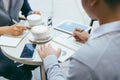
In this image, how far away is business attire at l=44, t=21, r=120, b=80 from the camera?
71 cm

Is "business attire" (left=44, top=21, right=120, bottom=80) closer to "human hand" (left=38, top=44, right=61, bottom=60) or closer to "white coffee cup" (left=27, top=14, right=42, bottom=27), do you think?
"human hand" (left=38, top=44, right=61, bottom=60)

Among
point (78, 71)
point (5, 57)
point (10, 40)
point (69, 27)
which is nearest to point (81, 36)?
point (69, 27)

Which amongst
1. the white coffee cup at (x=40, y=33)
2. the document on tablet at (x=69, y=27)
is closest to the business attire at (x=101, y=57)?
the white coffee cup at (x=40, y=33)

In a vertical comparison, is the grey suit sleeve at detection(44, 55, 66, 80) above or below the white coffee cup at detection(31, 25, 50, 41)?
below

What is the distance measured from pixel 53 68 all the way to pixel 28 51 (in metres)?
0.24

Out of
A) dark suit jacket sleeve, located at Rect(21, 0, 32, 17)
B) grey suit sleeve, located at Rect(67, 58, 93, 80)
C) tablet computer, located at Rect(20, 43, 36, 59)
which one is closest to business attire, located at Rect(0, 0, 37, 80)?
dark suit jacket sleeve, located at Rect(21, 0, 32, 17)

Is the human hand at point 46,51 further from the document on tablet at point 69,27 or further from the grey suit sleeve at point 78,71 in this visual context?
the grey suit sleeve at point 78,71

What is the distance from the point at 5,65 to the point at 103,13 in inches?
42.1

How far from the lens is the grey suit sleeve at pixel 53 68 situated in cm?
112

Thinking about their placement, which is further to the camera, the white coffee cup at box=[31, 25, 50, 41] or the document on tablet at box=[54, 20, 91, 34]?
the document on tablet at box=[54, 20, 91, 34]

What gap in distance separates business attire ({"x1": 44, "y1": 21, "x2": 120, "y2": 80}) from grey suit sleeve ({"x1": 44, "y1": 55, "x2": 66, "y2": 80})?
374mm

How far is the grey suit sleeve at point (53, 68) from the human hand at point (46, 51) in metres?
0.05

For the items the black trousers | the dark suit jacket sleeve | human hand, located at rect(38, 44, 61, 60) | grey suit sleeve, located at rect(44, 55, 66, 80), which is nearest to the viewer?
grey suit sleeve, located at rect(44, 55, 66, 80)

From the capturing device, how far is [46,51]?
4.17ft
